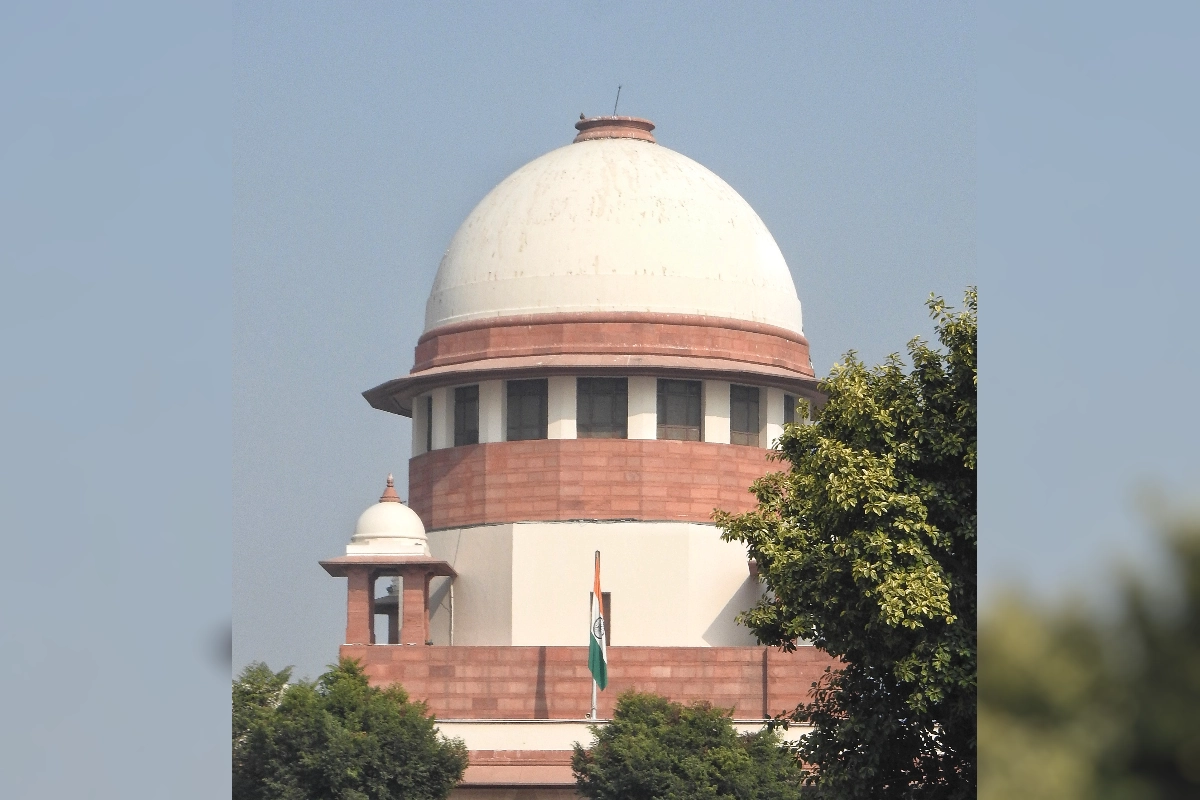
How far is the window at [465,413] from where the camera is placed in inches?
1209

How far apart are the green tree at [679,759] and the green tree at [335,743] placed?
1.91 m

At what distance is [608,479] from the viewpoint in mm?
29422

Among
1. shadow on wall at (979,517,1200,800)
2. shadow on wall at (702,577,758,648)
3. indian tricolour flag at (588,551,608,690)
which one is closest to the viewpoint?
shadow on wall at (979,517,1200,800)

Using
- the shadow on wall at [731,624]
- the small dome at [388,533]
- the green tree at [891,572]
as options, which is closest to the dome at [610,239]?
the small dome at [388,533]

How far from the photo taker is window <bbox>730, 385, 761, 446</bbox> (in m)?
30.3

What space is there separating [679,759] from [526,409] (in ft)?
26.0

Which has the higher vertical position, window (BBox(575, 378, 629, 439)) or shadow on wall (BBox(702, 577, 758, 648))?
window (BBox(575, 378, 629, 439))

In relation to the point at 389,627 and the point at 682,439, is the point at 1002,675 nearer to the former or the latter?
the point at 682,439

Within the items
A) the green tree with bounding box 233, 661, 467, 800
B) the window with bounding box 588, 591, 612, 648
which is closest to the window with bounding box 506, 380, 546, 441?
the window with bounding box 588, 591, 612, 648

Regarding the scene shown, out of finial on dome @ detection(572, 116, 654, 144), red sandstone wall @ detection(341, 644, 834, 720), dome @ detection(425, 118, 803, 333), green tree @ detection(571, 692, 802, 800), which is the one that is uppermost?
finial on dome @ detection(572, 116, 654, 144)

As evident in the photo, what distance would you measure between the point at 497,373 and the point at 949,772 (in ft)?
60.6

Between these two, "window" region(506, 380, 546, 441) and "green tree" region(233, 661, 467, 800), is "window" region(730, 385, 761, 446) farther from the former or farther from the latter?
"green tree" region(233, 661, 467, 800)

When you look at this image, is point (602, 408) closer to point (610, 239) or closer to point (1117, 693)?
point (610, 239)

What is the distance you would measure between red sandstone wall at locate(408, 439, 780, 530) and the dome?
232 centimetres
